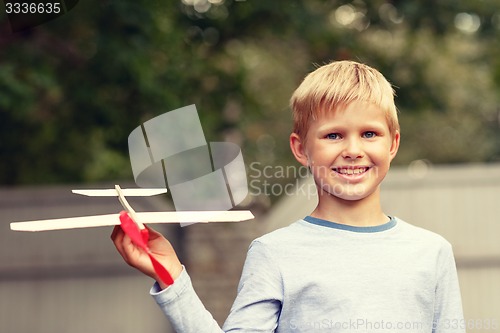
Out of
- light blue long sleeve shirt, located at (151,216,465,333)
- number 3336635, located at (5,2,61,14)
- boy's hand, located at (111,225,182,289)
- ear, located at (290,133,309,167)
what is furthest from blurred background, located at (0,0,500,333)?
boy's hand, located at (111,225,182,289)

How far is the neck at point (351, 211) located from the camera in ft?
7.17

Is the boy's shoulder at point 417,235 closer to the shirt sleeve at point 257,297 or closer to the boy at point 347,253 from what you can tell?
the boy at point 347,253

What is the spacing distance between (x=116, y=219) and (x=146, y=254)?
110 mm

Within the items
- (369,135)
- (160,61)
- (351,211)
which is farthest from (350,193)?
(160,61)

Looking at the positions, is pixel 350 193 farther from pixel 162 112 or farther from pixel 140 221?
pixel 162 112

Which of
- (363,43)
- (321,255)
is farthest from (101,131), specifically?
(321,255)

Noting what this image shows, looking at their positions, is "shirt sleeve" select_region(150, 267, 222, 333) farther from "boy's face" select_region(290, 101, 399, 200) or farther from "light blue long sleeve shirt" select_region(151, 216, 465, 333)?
"boy's face" select_region(290, 101, 399, 200)

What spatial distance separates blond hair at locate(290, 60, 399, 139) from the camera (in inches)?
85.4

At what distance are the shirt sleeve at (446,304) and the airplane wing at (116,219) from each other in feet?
1.88

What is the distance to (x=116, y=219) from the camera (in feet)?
5.86

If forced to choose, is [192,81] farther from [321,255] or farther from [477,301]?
[321,255]

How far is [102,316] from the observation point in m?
9.80

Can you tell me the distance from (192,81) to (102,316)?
286 centimetres

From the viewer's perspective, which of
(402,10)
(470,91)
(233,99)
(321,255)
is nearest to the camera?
(321,255)
